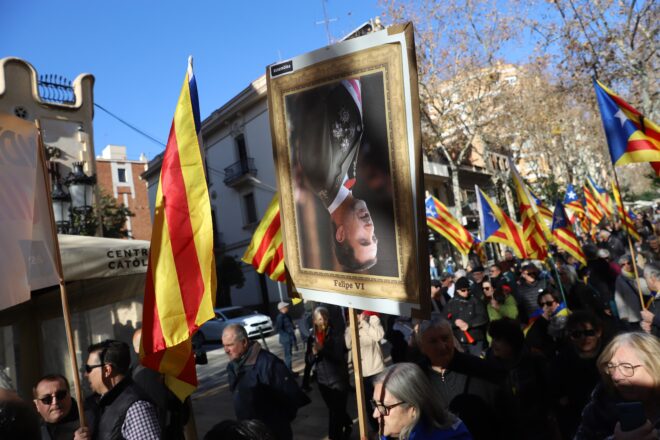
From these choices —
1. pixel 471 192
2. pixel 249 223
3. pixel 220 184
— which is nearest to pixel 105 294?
pixel 249 223

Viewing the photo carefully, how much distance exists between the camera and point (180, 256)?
3020 mm

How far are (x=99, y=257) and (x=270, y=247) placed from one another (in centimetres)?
167

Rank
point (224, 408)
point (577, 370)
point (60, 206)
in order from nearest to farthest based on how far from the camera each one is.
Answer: point (577, 370), point (60, 206), point (224, 408)

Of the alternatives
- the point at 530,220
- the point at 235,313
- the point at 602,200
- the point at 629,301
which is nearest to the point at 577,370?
the point at 629,301

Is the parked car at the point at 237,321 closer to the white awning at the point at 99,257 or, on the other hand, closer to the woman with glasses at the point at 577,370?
the white awning at the point at 99,257

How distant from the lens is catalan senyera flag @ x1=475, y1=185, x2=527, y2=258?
938cm

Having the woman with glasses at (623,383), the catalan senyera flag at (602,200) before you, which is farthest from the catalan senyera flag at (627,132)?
the catalan senyera flag at (602,200)

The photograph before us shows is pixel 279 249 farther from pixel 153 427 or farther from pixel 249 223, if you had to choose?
pixel 249 223

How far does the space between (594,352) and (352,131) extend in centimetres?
220

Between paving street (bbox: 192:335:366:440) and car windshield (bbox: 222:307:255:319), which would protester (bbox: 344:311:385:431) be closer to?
paving street (bbox: 192:335:366:440)

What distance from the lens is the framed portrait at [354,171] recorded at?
223cm

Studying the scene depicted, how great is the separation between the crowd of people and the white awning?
1290mm

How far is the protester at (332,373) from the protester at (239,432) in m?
3.71

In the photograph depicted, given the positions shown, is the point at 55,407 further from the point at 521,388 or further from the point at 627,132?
the point at 627,132
